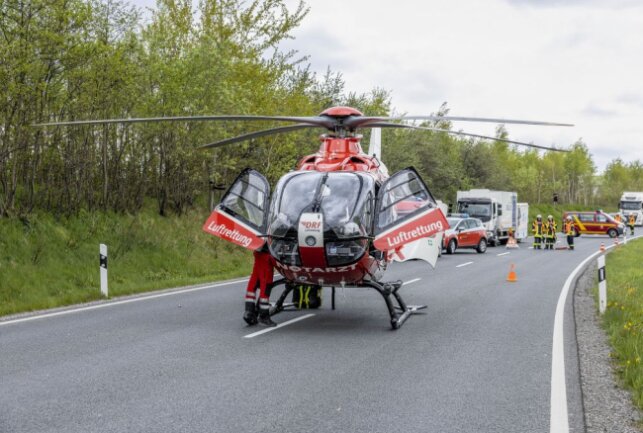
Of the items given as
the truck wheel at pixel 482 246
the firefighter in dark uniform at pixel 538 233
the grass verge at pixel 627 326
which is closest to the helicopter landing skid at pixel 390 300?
the grass verge at pixel 627 326

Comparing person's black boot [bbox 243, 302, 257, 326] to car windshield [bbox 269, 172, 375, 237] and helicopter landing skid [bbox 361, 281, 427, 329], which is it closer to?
car windshield [bbox 269, 172, 375, 237]

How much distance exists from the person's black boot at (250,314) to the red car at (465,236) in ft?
67.6

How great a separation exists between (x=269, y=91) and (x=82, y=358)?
19.5m

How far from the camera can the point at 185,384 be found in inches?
265

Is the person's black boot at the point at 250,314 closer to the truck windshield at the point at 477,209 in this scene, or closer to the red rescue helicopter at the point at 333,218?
the red rescue helicopter at the point at 333,218

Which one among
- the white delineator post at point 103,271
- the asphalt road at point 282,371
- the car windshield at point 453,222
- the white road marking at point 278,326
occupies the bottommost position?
the white road marking at point 278,326

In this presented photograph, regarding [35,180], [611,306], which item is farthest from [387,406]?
[35,180]

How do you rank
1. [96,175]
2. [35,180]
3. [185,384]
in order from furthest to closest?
[96,175], [35,180], [185,384]

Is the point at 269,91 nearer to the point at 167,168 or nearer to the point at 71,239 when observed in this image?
the point at 167,168

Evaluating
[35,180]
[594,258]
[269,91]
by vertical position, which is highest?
[269,91]

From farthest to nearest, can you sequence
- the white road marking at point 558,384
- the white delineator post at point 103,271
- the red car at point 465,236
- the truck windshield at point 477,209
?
the truck windshield at point 477,209, the red car at point 465,236, the white delineator post at point 103,271, the white road marking at point 558,384

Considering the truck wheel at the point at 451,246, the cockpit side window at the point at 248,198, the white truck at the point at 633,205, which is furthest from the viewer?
the white truck at the point at 633,205

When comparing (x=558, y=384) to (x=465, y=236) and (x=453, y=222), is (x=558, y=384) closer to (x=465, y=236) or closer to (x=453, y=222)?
(x=465, y=236)

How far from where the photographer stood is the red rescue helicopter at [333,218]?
9.46m
